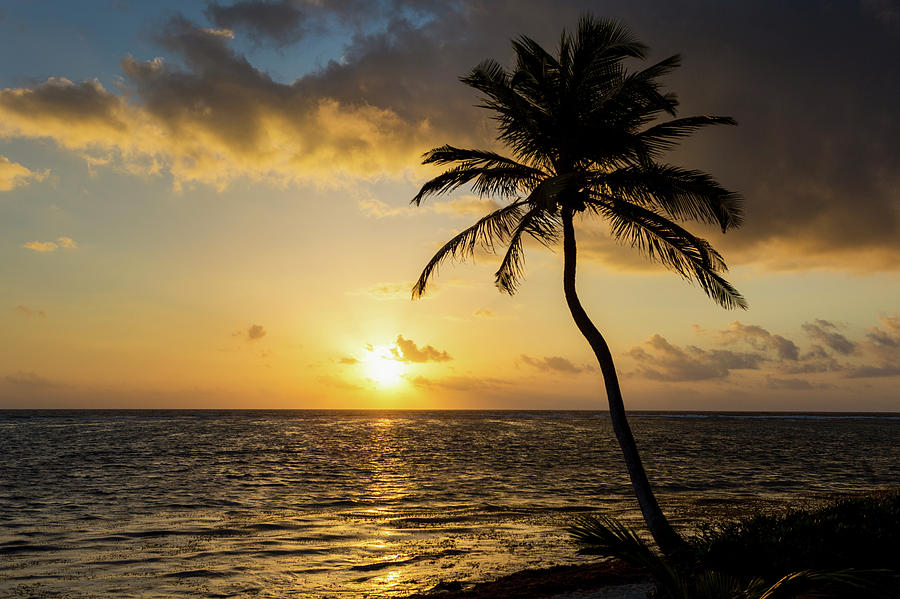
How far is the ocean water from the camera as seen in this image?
1320 centimetres

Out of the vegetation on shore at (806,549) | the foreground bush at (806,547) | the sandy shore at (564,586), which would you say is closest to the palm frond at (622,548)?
the vegetation on shore at (806,549)

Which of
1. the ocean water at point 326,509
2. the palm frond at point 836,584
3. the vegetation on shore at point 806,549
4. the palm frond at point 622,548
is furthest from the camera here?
the ocean water at point 326,509

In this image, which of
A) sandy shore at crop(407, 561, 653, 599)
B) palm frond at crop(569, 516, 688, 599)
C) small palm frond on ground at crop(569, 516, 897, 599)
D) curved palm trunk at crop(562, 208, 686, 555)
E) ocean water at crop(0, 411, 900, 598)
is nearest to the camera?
small palm frond on ground at crop(569, 516, 897, 599)

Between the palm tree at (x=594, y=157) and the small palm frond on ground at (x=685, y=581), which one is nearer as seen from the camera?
the small palm frond on ground at (x=685, y=581)

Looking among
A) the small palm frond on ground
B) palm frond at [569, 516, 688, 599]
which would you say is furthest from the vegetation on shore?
palm frond at [569, 516, 688, 599]

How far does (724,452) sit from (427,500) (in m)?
36.9

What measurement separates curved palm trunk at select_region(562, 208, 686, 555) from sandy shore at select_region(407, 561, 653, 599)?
1.48 m

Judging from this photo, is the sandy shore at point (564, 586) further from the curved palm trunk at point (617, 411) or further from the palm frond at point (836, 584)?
the palm frond at point (836, 584)

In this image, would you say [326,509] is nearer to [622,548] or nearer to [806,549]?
[806,549]

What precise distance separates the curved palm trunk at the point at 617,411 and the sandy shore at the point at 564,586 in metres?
1.48

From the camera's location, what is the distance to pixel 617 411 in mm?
13242

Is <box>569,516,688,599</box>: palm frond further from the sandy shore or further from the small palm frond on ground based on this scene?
the sandy shore

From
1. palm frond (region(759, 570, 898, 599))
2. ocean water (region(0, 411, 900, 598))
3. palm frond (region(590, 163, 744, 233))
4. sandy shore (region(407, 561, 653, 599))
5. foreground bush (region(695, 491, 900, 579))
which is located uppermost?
palm frond (region(590, 163, 744, 233))

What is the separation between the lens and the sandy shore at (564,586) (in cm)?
961
